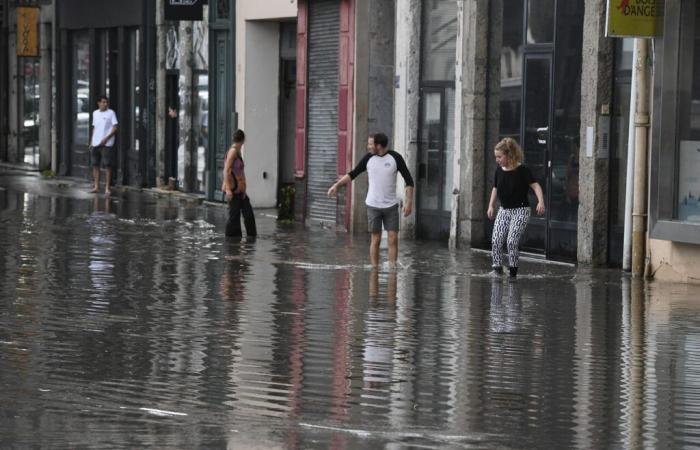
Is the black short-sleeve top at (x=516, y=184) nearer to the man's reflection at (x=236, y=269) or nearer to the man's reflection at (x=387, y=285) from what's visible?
the man's reflection at (x=387, y=285)

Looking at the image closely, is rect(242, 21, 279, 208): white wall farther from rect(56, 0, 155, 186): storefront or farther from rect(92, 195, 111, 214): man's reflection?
rect(56, 0, 155, 186): storefront

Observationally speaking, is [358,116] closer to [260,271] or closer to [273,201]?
[273,201]

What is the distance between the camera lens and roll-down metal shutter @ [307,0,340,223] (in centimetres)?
2698

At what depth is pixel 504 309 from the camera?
51.7 ft

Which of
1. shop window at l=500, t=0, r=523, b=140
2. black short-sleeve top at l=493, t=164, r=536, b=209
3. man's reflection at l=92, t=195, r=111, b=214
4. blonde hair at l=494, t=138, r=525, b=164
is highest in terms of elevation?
shop window at l=500, t=0, r=523, b=140

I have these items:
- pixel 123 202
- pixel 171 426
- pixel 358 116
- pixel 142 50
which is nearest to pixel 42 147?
pixel 142 50

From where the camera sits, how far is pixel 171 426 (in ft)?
30.3

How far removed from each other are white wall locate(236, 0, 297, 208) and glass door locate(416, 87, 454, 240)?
20.3 feet

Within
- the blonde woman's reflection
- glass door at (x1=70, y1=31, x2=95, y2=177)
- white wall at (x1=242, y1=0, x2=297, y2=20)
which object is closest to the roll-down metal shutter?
white wall at (x1=242, y1=0, x2=297, y2=20)

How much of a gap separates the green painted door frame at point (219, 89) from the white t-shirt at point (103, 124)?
285 centimetres

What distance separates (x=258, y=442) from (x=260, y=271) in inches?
399

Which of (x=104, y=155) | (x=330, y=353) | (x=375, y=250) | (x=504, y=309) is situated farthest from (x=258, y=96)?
(x=330, y=353)

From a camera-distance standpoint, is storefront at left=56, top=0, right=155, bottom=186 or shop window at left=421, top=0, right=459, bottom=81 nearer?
shop window at left=421, top=0, right=459, bottom=81

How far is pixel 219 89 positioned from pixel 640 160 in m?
13.7
